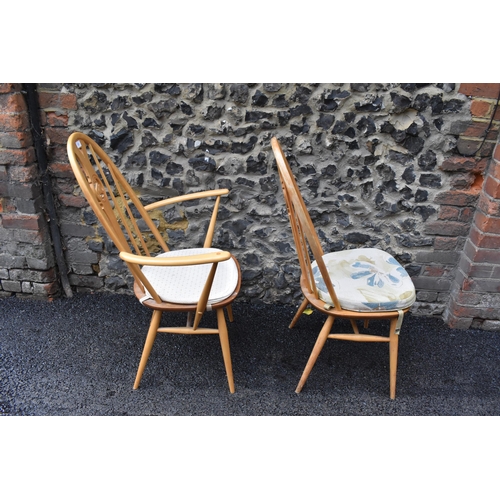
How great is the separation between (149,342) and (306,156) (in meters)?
1.14

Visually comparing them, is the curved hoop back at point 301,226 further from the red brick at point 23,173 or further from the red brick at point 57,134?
the red brick at point 23,173

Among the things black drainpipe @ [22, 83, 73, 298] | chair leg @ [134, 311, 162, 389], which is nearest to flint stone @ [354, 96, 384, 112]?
chair leg @ [134, 311, 162, 389]

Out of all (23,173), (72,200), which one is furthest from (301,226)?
(23,173)

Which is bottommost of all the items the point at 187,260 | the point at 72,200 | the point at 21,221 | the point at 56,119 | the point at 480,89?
the point at 21,221

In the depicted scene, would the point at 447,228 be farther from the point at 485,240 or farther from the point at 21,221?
the point at 21,221

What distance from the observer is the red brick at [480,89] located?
6.40 ft

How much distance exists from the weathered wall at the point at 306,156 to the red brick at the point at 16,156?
11cm

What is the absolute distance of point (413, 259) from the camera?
236cm

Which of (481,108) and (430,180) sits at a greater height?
(481,108)

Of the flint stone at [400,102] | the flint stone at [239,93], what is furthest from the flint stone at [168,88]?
Result: the flint stone at [400,102]

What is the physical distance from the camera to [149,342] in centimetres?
190

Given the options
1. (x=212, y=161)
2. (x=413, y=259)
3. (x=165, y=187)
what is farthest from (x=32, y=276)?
(x=413, y=259)

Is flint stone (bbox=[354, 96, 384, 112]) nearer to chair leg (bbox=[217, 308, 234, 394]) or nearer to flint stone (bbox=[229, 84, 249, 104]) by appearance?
flint stone (bbox=[229, 84, 249, 104])

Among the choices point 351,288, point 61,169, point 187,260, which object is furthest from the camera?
point 61,169
